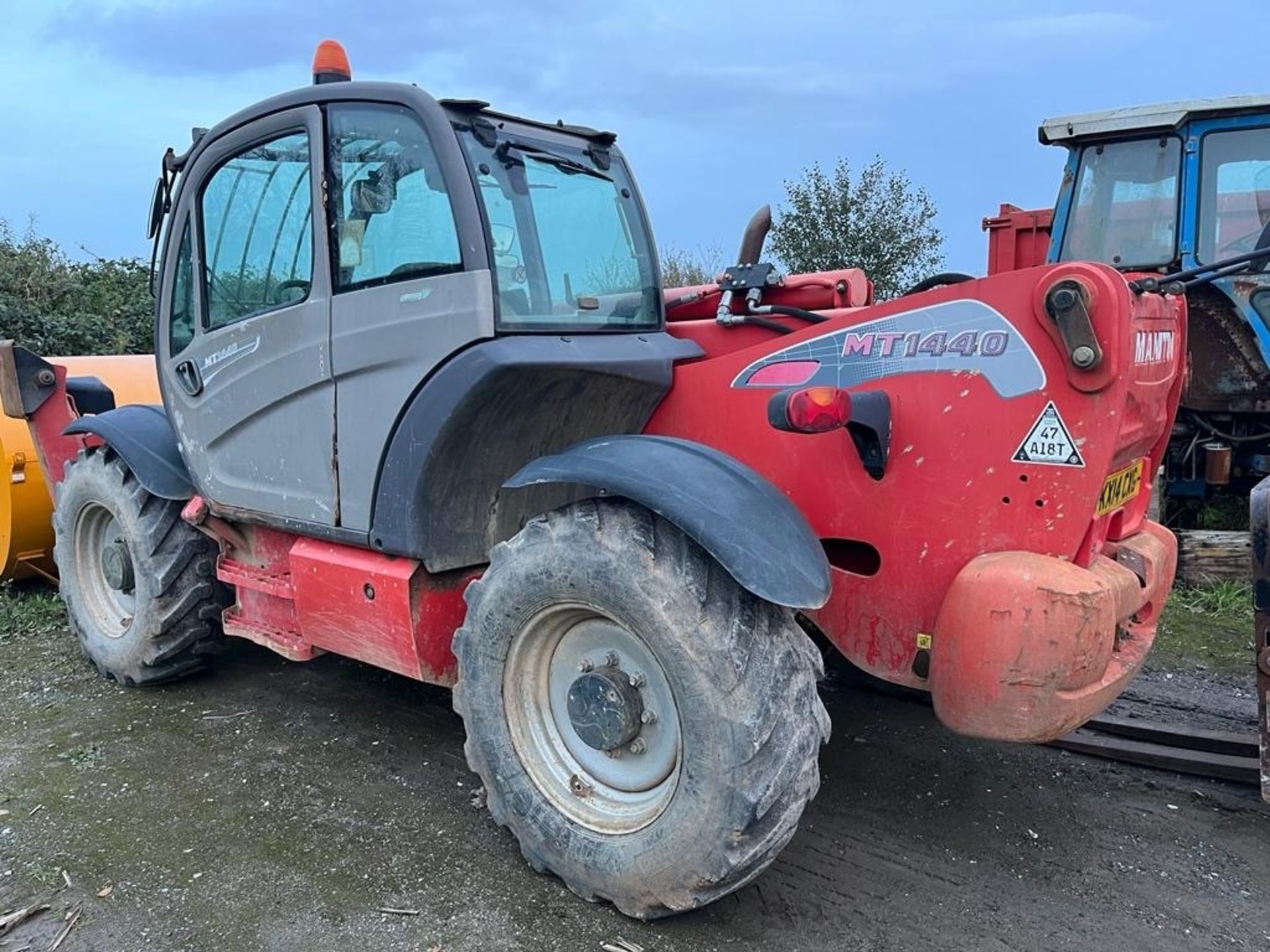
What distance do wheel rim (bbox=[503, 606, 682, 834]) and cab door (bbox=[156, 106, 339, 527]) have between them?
1.02 meters

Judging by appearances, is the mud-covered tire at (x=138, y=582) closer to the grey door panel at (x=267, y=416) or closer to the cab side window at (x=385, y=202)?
the grey door panel at (x=267, y=416)

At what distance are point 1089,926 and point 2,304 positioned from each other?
11809 mm

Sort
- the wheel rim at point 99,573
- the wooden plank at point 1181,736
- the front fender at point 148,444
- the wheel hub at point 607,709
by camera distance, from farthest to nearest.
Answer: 1. the wheel rim at point 99,573
2. the front fender at point 148,444
3. the wooden plank at point 1181,736
4. the wheel hub at point 607,709

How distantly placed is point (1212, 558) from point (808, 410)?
4.79 metres

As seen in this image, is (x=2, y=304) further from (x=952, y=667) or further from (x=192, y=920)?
(x=952, y=667)

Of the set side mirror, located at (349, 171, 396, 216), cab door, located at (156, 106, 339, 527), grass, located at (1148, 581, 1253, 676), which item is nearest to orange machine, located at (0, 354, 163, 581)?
cab door, located at (156, 106, 339, 527)

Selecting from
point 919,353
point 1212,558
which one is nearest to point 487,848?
point 919,353

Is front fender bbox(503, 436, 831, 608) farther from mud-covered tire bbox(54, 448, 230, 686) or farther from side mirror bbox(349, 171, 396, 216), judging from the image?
mud-covered tire bbox(54, 448, 230, 686)

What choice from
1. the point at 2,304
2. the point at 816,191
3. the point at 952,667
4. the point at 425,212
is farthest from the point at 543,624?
the point at 816,191

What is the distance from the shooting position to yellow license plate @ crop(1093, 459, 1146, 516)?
263 cm

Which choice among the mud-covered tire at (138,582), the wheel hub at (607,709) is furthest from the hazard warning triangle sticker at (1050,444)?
the mud-covered tire at (138,582)

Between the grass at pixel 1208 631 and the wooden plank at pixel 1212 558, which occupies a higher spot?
the wooden plank at pixel 1212 558

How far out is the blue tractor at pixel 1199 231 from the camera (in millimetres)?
6168

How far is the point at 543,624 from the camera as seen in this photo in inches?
114
